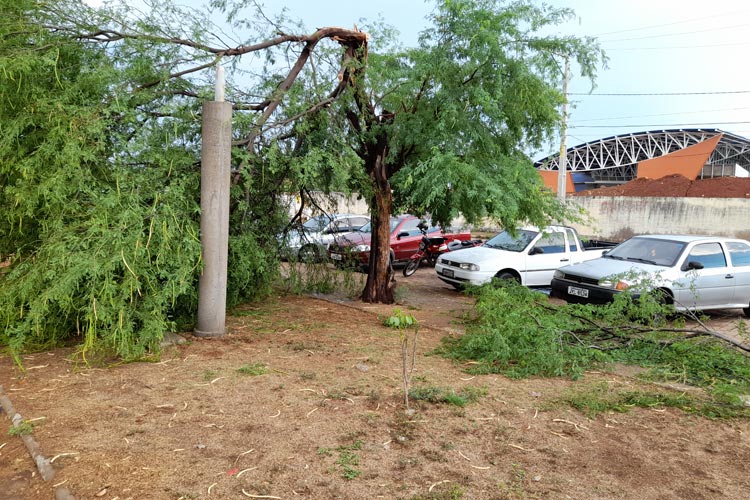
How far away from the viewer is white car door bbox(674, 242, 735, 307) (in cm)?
959

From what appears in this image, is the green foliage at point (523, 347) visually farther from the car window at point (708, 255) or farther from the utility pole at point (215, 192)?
the car window at point (708, 255)

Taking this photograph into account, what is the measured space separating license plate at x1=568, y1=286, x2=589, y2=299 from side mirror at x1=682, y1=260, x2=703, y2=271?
173 cm

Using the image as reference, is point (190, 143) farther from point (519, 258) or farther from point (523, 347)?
point (519, 258)

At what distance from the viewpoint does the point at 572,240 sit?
41.1ft

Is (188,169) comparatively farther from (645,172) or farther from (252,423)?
(645,172)

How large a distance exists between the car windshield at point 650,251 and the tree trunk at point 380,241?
4.34 meters

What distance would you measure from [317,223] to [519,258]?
447 cm

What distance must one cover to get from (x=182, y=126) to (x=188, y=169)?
59cm

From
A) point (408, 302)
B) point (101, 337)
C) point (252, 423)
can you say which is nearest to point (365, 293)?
point (408, 302)

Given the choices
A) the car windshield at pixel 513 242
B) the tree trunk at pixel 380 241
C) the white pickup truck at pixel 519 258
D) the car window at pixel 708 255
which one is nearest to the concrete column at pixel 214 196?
the tree trunk at pixel 380 241

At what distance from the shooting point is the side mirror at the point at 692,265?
9.11m

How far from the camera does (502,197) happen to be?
8.16m

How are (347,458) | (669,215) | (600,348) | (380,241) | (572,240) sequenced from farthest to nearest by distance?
(669,215) → (572,240) → (380,241) → (600,348) → (347,458)

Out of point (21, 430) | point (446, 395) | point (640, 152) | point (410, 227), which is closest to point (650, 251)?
point (446, 395)
